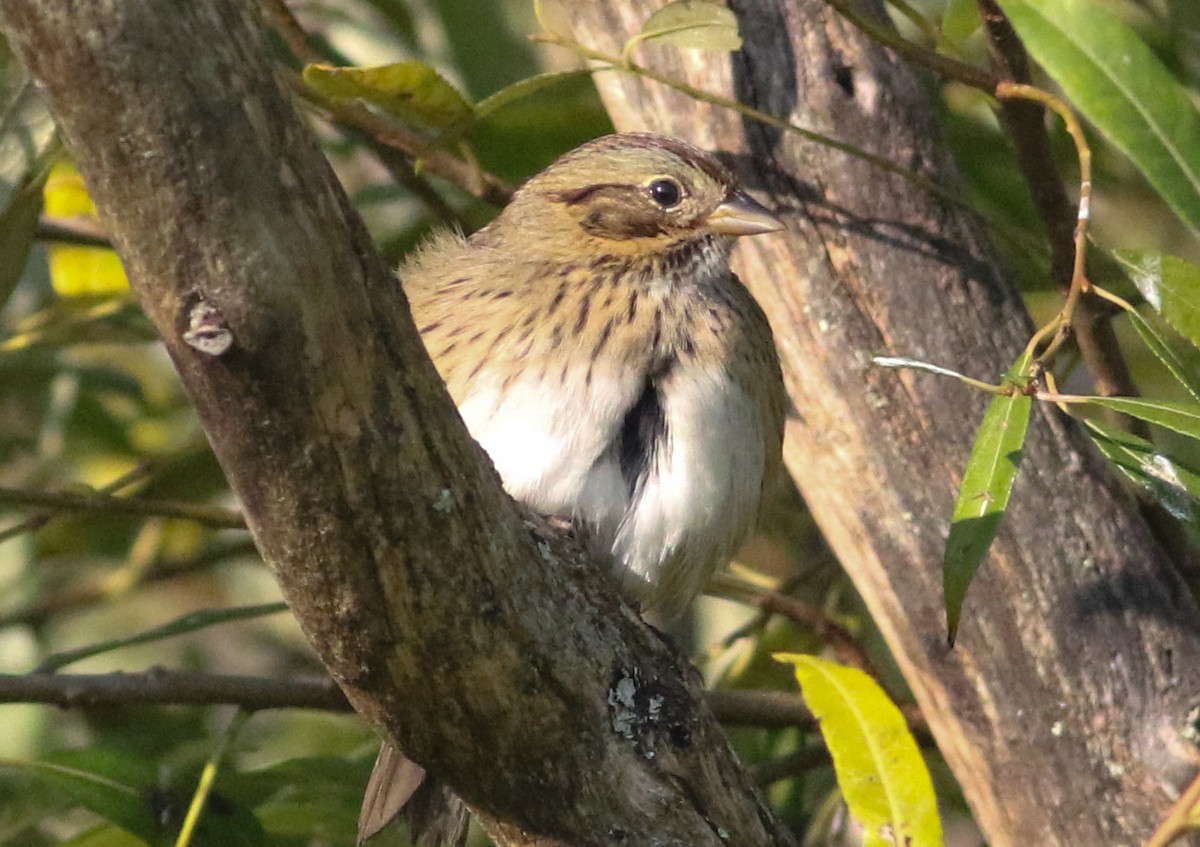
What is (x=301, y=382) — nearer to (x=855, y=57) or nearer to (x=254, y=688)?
(x=254, y=688)

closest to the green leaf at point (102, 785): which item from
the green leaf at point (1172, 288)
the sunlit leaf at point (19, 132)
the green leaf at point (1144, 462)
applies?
the sunlit leaf at point (19, 132)

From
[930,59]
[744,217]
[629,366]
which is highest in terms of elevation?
[930,59]

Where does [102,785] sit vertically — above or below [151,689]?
below

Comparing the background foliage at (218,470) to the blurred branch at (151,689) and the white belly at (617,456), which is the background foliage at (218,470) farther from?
the white belly at (617,456)

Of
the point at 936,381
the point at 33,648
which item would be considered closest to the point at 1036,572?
the point at 936,381

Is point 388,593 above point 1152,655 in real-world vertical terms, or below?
above

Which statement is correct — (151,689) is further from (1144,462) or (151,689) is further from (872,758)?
(1144,462)

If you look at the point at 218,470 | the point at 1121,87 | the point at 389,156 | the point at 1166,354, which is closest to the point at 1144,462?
the point at 1166,354

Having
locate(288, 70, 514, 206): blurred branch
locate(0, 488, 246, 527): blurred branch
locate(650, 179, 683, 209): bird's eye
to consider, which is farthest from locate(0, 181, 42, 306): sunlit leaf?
locate(650, 179, 683, 209): bird's eye
